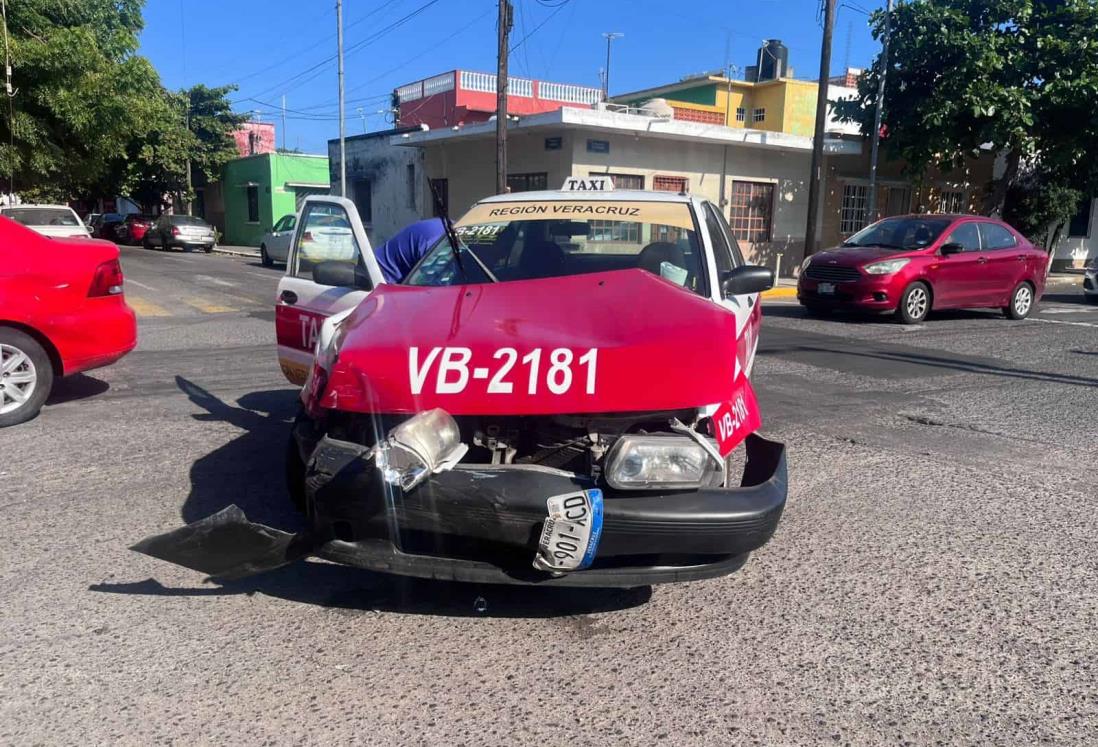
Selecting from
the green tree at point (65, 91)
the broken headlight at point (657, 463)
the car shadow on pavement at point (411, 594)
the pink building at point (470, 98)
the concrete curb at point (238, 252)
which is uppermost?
the pink building at point (470, 98)

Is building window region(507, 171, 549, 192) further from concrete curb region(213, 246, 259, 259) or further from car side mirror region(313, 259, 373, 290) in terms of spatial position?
car side mirror region(313, 259, 373, 290)

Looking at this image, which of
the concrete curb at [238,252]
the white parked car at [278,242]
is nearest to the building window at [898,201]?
the white parked car at [278,242]

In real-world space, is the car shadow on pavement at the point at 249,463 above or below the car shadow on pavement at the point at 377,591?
above

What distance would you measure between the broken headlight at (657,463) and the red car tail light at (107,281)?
4962mm

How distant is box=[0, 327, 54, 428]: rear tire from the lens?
18.9 feet

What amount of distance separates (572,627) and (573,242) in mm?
2314

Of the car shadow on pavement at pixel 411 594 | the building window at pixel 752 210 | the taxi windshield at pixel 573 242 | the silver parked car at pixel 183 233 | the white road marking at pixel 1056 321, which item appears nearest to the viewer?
the car shadow on pavement at pixel 411 594

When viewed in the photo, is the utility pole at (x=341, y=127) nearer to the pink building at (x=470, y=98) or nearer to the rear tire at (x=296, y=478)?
the pink building at (x=470, y=98)

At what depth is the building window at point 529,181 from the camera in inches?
806

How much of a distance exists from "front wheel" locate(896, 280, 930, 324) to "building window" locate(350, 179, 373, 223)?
19.4 metres

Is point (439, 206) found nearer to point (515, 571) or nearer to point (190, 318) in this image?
point (515, 571)

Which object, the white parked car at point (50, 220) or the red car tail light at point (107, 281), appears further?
the white parked car at point (50, 220)

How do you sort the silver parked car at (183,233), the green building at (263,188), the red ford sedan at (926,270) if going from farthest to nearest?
the green building at (263,188) < the silver parked car at (183,233) < the red ford sedan at (926,270)

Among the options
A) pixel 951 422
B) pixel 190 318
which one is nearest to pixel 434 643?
pixel 951 422
